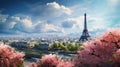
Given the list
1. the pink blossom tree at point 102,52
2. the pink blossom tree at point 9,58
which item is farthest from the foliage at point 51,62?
the pink blossom tree at point 9,58

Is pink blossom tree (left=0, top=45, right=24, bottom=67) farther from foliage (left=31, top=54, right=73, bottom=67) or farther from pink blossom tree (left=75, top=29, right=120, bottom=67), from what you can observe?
pink blossom tree (left=75, top=29, right=120, bottom=67)

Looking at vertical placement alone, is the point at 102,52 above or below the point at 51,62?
above

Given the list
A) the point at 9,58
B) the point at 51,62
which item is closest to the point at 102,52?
the point at 51,62

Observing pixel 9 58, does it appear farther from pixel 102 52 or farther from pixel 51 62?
pixel 102 52

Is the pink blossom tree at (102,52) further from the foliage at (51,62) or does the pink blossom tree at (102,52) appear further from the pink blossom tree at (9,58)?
the pink blossom tree at (9,58)

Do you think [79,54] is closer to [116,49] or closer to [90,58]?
[90,58]

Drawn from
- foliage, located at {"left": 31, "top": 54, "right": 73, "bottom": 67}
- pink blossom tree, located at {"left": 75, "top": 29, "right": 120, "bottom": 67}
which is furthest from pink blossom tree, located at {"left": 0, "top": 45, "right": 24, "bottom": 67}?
pink blossom tree, located at {"left": 75, "top": 29, "right": 120, "bottom": 67}

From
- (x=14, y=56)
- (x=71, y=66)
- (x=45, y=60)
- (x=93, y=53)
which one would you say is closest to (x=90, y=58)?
(x=93, y=53)
